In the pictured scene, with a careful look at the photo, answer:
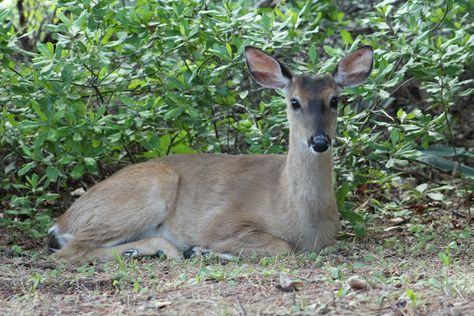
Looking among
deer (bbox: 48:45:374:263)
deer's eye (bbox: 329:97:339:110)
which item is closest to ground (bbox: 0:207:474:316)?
deer (bbox: 48:45:374:263)

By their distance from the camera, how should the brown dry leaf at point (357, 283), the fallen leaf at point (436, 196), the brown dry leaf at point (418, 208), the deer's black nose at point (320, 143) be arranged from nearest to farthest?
the brown dry leaf at point (357, 283) < the deer's black nose at point (320, 143) < the brown dry leaf at point (418, 208) < the fallen leaf at point (436, 196)

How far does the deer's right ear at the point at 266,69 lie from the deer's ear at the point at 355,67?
15.7 inches

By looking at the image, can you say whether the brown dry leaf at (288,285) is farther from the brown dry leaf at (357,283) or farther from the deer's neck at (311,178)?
the deer's neck at (311,178)

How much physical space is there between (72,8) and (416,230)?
3356 mm

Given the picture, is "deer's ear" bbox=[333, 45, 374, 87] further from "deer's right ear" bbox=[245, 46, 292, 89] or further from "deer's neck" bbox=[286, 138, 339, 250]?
"deer's neck" bbox=[286, 138, 339, 250]

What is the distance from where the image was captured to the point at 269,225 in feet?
22.0

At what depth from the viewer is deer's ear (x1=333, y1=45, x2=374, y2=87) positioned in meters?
6.75

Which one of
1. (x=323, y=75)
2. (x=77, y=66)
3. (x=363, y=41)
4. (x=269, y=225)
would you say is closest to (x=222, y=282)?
(x=269, y=225)

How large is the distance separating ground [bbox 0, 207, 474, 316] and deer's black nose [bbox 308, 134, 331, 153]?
77 cm

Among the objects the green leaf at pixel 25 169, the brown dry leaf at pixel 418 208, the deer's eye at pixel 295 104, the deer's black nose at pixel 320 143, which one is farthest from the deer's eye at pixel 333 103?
the green leaf at pixel 25 169

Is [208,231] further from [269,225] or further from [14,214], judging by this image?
[14,214]

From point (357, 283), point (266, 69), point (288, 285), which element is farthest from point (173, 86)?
point (357, 283)

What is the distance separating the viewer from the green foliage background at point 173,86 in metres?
7.00

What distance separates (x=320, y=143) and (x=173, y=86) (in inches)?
63.9
